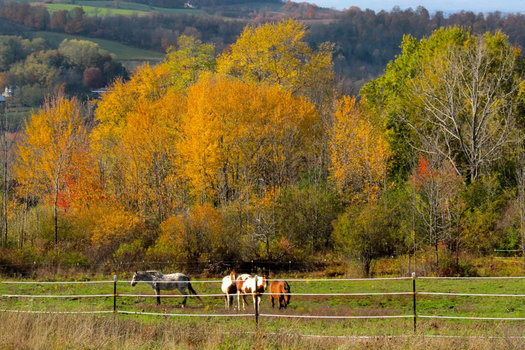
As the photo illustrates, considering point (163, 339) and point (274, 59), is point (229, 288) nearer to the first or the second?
point (163, 339)

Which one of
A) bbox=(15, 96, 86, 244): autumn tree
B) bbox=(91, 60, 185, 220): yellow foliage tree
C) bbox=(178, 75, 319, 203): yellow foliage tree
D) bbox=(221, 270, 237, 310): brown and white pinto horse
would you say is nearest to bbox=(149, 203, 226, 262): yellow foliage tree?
bbox=(178, 75, 319, 203): yellow foliage tree

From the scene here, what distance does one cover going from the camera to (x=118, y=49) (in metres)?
187

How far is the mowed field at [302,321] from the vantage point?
1406 cm

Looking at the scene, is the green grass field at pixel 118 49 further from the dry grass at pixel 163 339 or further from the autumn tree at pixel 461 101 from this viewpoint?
the dry grass at pixel 163 339

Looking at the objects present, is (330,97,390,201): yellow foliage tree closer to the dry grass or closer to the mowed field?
the mowed field

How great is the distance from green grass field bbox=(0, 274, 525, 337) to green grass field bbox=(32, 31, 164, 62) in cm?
15024

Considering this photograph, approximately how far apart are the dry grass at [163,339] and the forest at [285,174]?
22.3 m

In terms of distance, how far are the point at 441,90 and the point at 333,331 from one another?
4005cm

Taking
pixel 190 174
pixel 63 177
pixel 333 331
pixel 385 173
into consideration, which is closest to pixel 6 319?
pixel 333 331

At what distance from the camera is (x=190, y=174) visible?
46.3 metres

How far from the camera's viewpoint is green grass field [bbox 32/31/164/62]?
17725 centimetres

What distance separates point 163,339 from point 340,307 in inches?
449

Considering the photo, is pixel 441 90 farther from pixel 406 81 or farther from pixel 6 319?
pixel 6 319

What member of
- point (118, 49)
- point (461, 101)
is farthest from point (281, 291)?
point (118, 49)
